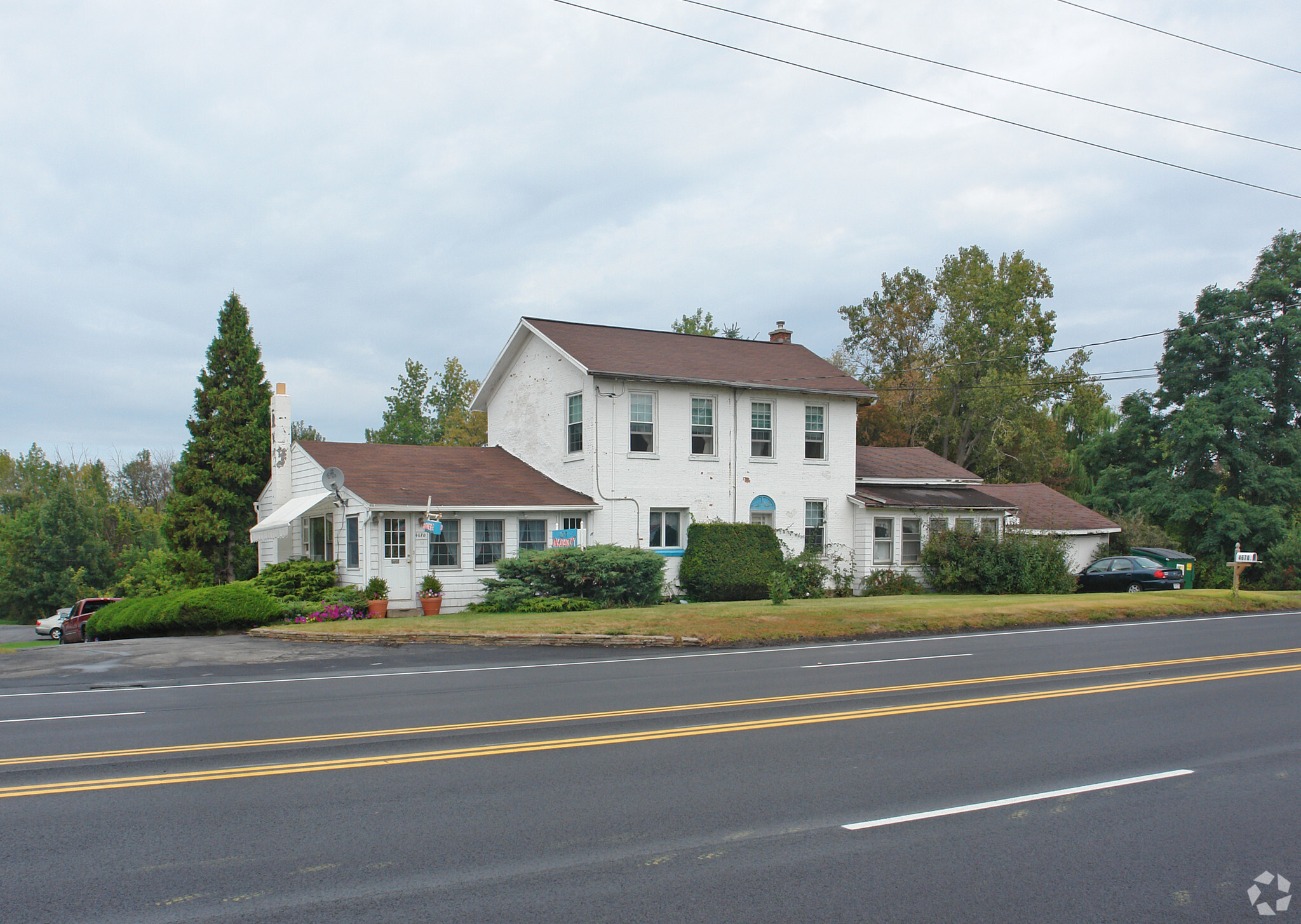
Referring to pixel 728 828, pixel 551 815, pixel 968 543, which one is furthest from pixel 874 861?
pixel 968 543

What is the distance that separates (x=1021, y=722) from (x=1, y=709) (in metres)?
12.0

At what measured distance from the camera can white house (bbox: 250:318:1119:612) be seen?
24969mm

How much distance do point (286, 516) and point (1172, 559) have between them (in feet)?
102

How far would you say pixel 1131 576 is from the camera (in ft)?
106

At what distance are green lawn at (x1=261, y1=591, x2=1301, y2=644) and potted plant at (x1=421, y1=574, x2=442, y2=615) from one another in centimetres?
41

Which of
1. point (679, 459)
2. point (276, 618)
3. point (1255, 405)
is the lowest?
point (276, 618)

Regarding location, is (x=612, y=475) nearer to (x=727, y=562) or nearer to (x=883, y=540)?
(x=727, y=562)

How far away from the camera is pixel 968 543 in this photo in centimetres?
2995

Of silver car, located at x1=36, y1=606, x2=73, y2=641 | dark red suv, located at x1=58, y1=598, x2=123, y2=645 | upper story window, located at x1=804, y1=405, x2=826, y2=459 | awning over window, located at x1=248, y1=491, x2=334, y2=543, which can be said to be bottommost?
silver car, located at x1=36, y1=606, x2=73, y2=641

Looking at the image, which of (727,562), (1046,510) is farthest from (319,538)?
(1046,510)

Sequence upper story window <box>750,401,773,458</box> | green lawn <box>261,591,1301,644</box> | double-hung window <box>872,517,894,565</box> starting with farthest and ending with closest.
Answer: double-hung window <box>872,517,894,565</box> → upper story window <box>750,401,773,458</box> → green lawn <box>261,591,1301,644</box>

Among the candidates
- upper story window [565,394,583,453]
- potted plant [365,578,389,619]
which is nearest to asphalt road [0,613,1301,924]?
potted plant [365,578,389,619]

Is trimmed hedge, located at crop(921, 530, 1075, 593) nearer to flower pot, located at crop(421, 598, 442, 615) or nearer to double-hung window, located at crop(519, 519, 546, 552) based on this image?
double-hung window, located at crop(519, 519, 546, 552)

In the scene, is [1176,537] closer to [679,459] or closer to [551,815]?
[679,459]
